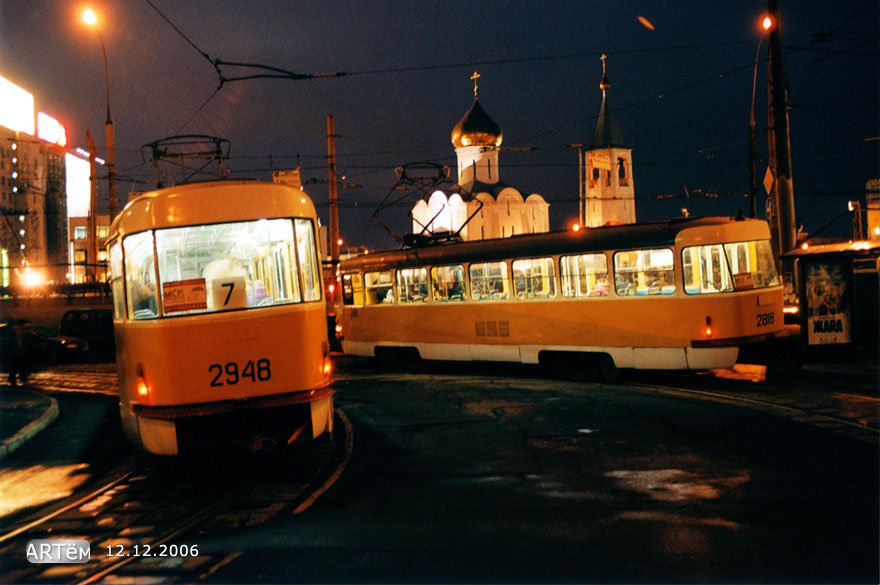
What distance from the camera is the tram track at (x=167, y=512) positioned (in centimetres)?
574

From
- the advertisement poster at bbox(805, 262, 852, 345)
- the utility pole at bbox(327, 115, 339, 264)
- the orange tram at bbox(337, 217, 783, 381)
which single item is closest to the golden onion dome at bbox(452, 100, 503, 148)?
the utility pole at bbox(327, 115, 339, 264)

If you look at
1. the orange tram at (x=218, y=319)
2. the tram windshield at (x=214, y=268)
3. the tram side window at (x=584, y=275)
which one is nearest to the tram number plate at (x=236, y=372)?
the orange tram at (x=218, y=319)

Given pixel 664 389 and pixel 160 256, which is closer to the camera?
pixel 160 256

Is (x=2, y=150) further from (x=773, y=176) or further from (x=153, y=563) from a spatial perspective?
(x=153, y=563)

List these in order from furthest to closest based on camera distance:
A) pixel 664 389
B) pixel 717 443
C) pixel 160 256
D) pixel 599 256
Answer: pixel 599 256
pixel 664 389
pixel 717 443
pixel 160 256

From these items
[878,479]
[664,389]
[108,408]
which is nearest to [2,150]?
[108,408]

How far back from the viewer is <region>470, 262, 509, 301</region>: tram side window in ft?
56.1

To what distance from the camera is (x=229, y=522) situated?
6785 mm

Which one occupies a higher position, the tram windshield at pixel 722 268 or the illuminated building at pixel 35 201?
the illuminated building at pixel 35 201

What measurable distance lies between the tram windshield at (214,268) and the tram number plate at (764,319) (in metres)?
8.87

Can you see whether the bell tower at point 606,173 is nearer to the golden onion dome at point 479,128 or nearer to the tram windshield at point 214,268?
the golden onion dome at point 479,128

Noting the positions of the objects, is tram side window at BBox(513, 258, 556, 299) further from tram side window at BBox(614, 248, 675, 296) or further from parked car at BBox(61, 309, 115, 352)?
parked car at BBox(61, 309, 115, 352)

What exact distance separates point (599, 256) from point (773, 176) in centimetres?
594

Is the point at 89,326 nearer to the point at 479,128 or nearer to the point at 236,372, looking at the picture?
the point at 236,372
